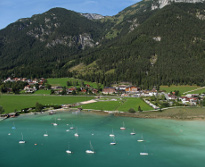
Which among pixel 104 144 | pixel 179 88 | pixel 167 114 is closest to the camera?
pixel 104 144

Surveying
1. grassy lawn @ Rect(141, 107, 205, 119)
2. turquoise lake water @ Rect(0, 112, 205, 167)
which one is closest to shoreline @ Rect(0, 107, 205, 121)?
grassy lawn @ Rect(141, 107, 205, 119)

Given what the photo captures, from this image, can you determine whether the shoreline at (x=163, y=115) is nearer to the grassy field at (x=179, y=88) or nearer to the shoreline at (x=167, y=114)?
the shoreline at (x=167, y=114)

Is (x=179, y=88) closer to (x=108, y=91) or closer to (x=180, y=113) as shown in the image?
(x=108, y=91)

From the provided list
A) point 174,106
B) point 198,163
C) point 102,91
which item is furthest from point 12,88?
point 198,163

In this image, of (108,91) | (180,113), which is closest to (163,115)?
(180,113)

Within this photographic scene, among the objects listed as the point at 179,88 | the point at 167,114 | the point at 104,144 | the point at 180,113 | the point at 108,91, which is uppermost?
the point at 179,88

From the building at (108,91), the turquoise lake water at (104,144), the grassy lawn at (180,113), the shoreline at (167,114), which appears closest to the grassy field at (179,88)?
the building at (108,91)

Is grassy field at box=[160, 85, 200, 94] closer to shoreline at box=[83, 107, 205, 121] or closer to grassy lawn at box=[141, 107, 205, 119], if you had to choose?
grassy lawn at box=[141, 107, 205, 119]

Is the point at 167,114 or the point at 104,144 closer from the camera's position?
the point at 104,144

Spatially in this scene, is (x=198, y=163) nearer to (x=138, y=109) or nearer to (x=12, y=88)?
(x=138, y=109)

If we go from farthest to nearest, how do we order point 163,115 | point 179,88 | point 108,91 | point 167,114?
point 179,88, point 108,91, point 167,114, point 163,115
